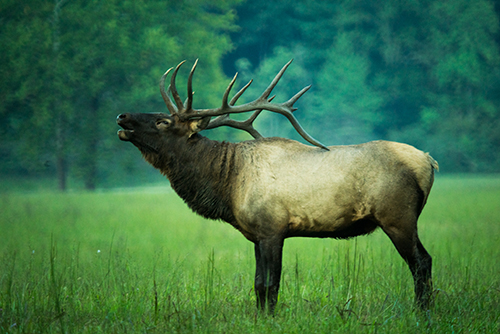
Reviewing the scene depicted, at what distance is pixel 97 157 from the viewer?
18.7m

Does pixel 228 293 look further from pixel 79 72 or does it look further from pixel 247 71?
pixel 247 71

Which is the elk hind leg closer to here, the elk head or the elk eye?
the elk head

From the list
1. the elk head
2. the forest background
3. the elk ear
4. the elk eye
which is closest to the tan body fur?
the elk head

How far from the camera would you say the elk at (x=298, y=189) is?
4.42 m

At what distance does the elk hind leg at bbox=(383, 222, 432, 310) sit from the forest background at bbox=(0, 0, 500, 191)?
15.2m

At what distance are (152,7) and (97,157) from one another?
7855 mm

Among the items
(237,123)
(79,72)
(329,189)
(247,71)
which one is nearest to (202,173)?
(237,123)

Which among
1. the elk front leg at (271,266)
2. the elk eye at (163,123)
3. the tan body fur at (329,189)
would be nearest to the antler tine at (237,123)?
the elk eye at (163,123)

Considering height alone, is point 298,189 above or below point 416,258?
above

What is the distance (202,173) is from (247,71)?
24.7m

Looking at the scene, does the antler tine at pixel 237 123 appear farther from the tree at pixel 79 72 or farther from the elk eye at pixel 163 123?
the tree at pixel 79 72

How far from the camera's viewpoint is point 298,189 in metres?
4.53

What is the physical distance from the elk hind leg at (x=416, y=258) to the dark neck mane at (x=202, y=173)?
5.51 ft

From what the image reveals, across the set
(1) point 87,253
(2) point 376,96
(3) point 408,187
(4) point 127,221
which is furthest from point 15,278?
(2) point 376,96
